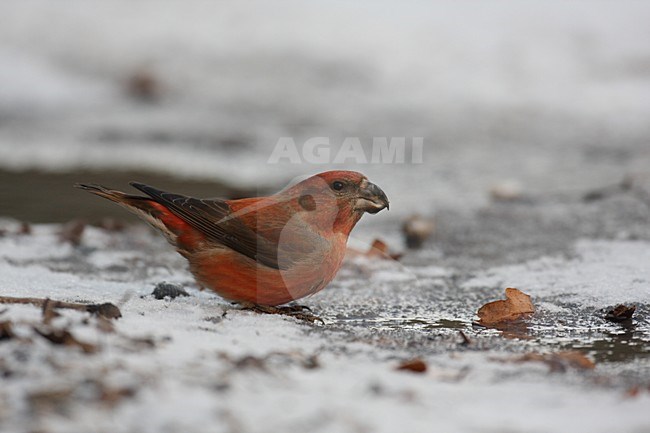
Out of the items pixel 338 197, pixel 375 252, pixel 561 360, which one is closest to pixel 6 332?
pixel 338 197

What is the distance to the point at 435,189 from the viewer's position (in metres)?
6.88

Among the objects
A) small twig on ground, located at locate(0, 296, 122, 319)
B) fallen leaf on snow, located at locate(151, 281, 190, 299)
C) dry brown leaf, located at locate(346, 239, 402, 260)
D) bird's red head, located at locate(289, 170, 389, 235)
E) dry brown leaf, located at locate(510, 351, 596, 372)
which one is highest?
bird's red head, located at locate(289, 170, 389, 235)

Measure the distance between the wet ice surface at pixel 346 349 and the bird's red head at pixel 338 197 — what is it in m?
0.45

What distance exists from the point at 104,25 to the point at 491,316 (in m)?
8.02

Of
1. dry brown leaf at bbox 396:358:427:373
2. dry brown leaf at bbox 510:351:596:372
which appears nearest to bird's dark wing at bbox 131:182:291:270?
dry brown leaf at bbox 396:358:427:373

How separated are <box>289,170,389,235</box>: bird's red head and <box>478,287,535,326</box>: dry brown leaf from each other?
2.08ft

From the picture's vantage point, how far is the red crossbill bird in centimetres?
349

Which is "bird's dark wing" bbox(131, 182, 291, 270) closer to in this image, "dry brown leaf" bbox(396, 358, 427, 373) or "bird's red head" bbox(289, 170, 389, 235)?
"bird's red head" bbox(289, 170, 389, 235)

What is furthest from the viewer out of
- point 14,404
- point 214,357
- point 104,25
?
point 104,25

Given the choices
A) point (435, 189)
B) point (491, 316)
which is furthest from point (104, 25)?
point (491, 316)

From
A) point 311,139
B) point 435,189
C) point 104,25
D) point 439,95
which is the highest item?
point 104,25

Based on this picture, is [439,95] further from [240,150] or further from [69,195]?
[69,195]

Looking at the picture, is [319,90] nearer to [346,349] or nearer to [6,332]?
[346,349]

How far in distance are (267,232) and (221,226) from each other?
0.66 ft
